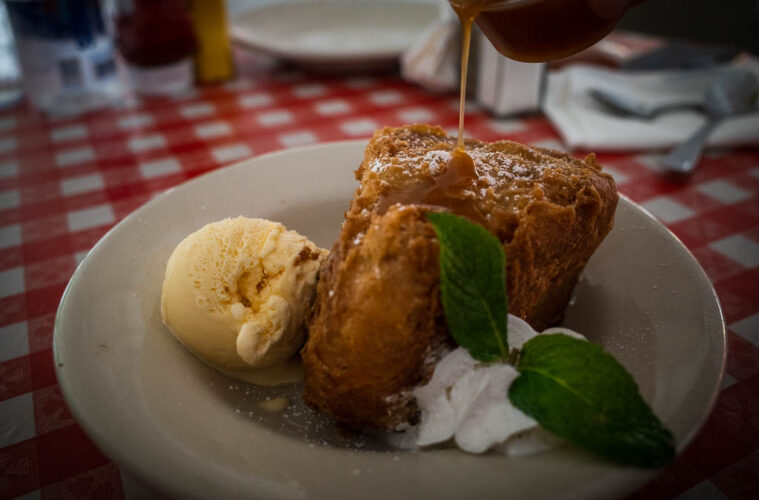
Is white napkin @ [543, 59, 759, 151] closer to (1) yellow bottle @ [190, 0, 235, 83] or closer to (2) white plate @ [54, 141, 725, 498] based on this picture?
(2) white plate @ [54, 141, 725, 498]

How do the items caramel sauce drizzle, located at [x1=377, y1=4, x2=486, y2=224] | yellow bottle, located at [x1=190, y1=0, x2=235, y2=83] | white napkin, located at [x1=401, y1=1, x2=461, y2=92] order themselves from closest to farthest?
1. caramel sauce drizzle, located at [x1=377, y1=4, x2=486, y2=224]
2. white napkin, located at [x1=401, y1=1, x2=461, y2=92]
3. yellow bottle, located at [x1=190, y1=0, x2=235, y2=83]

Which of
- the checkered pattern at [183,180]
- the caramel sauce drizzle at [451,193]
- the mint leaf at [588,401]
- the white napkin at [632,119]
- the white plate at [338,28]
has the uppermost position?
the caramel sauce drizzle at [451,193]

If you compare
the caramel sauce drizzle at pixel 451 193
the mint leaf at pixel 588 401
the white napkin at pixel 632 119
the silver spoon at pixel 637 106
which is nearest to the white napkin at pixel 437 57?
the white napkin at pixel 632 119

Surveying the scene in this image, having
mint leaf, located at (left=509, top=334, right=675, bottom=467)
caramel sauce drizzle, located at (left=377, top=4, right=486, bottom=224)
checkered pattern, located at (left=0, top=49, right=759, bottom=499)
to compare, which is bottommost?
checkered pattern, located at (left=0, top=49, right=759, bottom=499)

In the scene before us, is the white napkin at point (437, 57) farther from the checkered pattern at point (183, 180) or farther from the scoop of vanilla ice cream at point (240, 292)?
the scoop of vanilla ice cream at point (240, 292)

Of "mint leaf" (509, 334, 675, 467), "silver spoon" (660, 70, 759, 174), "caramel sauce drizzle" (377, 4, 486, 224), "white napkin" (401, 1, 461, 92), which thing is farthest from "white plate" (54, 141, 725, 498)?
"white napkin" (401, 1, 461, 92)

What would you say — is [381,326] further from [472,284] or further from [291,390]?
[291,390]

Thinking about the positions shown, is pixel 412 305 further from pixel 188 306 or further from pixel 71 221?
pixel 71 221
